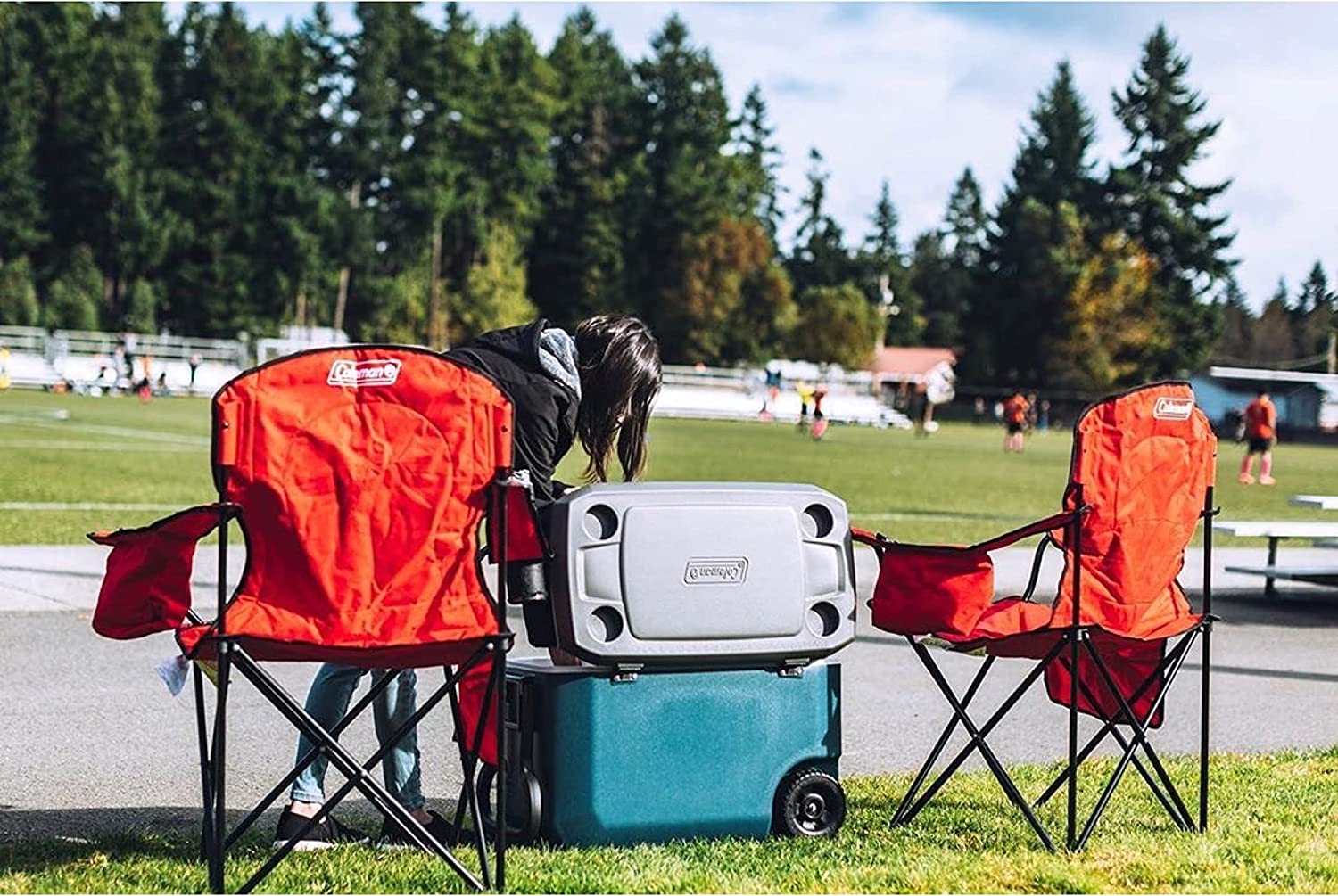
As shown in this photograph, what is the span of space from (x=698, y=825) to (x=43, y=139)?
92.1 meters

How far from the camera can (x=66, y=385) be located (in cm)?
6475

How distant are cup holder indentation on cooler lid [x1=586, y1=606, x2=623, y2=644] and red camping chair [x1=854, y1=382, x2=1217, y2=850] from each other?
0.99m

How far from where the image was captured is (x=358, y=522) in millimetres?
4598

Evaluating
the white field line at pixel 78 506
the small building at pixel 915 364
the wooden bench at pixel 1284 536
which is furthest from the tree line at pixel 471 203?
the wooden bench at pixel 1284 536

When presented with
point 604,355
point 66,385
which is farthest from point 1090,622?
point 66,385

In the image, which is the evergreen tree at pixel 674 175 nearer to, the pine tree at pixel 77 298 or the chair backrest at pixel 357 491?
the pine tree at pixel 77 298

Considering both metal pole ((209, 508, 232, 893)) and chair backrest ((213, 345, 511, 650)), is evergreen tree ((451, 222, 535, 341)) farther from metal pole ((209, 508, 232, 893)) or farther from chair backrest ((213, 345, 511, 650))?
metal pole ((209, 508, 232, 893))

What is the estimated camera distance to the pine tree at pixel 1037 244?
96.4m

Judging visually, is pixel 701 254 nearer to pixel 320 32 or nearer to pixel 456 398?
pixel 320 32

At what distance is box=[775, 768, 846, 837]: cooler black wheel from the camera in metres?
5.44

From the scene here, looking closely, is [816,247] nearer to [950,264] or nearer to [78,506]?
[950,264]

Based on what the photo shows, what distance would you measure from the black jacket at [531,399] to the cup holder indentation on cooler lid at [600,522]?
7.1 inches

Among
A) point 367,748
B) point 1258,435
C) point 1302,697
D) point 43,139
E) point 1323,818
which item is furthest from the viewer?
point 43,139

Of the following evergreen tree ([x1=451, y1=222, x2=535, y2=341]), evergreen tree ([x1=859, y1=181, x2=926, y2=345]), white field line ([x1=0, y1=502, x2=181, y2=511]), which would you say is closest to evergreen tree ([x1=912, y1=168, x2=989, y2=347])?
evergreen tree ([x1=859, y1=181, x2=926, y2=345])
